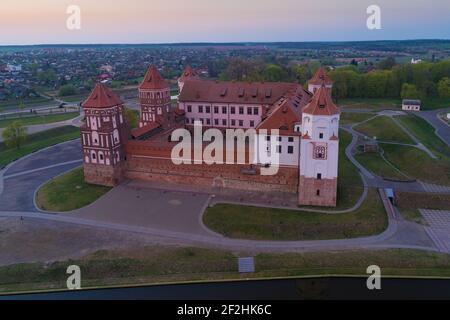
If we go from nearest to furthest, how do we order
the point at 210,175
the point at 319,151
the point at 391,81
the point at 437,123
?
the point at 319,151 < the point at 210,175 < the point at 437,123 < the point at 391,81

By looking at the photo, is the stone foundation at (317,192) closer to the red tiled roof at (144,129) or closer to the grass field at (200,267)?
the grass field at (200,267)

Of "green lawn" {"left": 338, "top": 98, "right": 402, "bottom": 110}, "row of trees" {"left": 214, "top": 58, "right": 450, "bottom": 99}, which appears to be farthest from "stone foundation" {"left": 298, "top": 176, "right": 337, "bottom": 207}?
"row of trees" {"left": 214, "top": 58, "right": 450, "bottom": 99}

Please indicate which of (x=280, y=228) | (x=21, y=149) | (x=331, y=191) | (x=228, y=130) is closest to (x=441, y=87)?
(x=228, y=130)

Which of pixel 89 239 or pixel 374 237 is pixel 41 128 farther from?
pixel 374 237

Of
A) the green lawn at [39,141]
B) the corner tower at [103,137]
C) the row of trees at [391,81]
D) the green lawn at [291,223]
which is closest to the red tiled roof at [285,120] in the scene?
the green lawn at [291,223]

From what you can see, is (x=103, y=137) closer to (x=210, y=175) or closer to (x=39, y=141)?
(x=210, y=175)

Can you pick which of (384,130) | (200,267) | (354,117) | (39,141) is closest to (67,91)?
(39,141)
